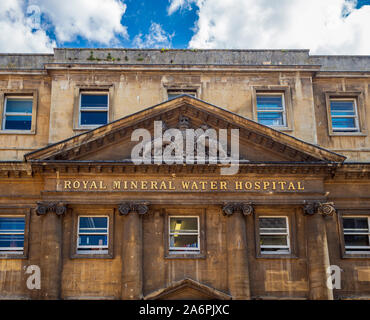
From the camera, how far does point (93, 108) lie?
75.0ft

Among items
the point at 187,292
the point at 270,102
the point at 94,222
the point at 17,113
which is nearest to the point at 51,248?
the point at 94,222

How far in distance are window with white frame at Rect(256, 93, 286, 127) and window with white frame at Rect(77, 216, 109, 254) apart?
26.0 feet

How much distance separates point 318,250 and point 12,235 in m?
11.7

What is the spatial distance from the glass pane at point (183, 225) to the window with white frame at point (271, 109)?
540 cm

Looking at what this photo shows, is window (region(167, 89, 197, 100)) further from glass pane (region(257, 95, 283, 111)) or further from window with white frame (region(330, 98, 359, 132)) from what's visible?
window with white frame (region(330, 98, 359, 132))

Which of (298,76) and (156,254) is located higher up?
(298,76)

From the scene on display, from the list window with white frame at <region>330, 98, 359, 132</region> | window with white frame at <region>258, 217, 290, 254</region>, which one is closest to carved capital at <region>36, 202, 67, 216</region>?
window with white frame at <region>258, 217, 290, 254</region>

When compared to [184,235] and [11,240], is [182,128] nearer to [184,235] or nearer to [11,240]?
[184,235]

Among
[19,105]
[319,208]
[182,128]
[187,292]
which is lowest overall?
[187,292]

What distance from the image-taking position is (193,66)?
2323 centimetres
